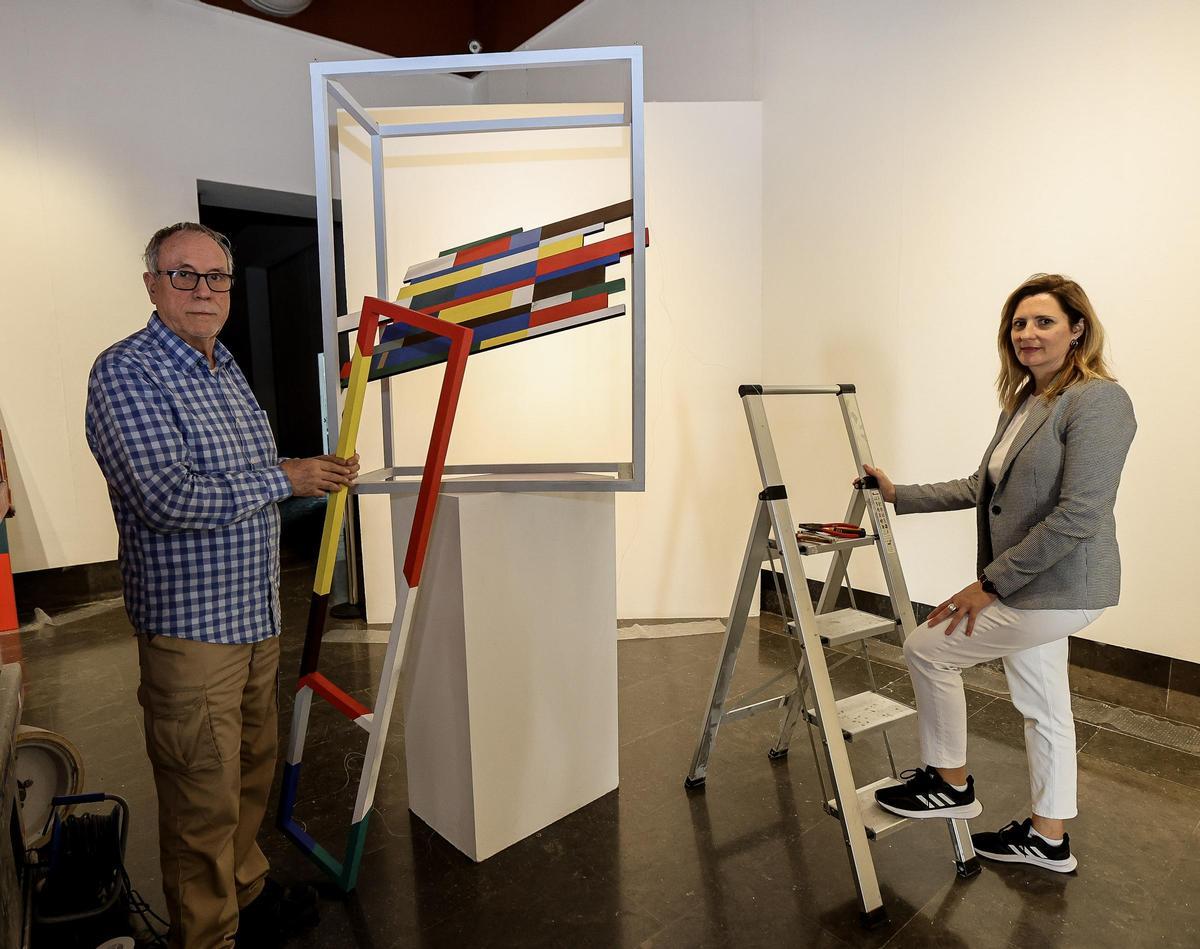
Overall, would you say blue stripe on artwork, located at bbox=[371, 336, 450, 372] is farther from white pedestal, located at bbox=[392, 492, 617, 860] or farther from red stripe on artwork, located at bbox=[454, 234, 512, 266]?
white pedestal, located at bbox=[392, 492, 617, 860]

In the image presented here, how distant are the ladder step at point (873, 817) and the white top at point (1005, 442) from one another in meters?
0.83

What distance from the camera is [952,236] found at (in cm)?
329

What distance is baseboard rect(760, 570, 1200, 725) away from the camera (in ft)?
9.06

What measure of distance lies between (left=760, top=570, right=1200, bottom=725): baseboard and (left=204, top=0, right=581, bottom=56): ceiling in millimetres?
4796

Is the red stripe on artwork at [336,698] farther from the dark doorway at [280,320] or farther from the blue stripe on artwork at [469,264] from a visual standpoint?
the dark doorway at [280,320]

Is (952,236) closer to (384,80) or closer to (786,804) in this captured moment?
(786,804)

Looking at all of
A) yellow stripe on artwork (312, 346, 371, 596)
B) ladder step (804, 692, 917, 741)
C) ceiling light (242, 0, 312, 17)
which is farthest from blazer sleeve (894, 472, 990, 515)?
ceiling light (242, 0, 312, 17)

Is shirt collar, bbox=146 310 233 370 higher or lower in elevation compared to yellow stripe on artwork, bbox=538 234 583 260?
lower

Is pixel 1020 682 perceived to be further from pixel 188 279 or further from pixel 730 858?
pixel 188 279

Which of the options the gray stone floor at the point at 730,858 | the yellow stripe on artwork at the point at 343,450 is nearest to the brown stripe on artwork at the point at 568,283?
the yellow stripe on artwork at the point at 343,450

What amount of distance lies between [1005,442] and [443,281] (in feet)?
5.00

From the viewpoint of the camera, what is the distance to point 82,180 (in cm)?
454

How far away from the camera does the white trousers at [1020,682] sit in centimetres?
179

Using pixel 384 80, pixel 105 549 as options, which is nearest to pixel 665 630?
pixel 105 549
